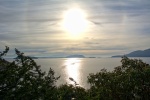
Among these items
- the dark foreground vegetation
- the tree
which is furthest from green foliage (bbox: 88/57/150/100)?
the tree

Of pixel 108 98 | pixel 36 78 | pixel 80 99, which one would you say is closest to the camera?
pixel 36 78

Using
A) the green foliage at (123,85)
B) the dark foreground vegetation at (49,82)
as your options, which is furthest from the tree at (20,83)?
the green foliage at (123,85)

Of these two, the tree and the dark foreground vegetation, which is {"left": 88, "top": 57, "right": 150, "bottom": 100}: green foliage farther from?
the tree

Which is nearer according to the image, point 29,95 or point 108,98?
point 29,95

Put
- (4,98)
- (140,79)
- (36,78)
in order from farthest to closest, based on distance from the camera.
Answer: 1. (140,79)
2. (36,78)
3. (4,98)

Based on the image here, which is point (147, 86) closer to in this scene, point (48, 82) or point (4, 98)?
point (48, 82)

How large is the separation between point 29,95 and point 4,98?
4.84 ft

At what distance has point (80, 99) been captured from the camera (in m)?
21.0

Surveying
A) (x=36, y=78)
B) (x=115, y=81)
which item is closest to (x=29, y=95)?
(x=36, y=78)

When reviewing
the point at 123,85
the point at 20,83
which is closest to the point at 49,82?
the point at 20,83

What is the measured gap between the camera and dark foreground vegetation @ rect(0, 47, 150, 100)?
16.3m

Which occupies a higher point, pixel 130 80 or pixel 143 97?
pixel 130 80

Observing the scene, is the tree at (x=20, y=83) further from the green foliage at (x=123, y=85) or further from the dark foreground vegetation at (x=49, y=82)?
the green foliage at (x=123, y=85)

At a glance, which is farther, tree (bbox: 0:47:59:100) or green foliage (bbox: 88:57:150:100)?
green foliage (bbox: 88:57:150:100)
